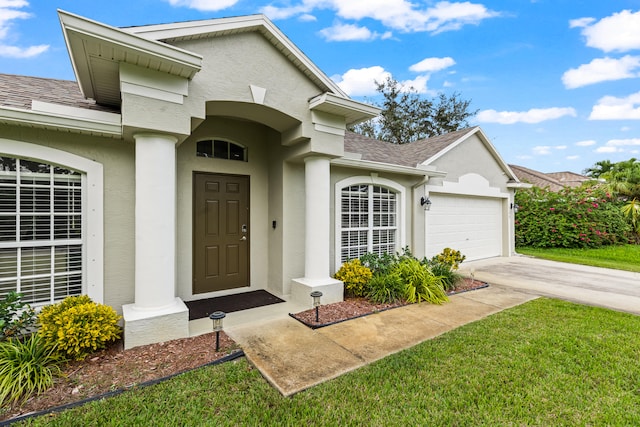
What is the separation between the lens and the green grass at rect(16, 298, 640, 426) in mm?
2416

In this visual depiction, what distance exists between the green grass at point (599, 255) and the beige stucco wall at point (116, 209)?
12.5m

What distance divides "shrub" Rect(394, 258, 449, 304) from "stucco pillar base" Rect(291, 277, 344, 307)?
1379 mm

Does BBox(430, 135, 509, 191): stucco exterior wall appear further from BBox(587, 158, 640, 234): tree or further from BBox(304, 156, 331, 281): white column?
BBox(587, 158, 640, 234): tree

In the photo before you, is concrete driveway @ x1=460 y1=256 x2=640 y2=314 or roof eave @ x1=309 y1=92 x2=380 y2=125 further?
concrete driveway @ x1=460 y1=256 x2=640 y2=314

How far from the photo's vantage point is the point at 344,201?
6.73 metres

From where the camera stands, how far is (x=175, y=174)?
4.55 metres

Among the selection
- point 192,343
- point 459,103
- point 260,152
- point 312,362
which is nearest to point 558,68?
point 459,103

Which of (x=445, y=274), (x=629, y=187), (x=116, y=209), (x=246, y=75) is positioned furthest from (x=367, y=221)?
(x=629, y=187)

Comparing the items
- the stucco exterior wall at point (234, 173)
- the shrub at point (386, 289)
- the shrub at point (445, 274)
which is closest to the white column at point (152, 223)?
the stucco exterior wall at point (234, 173)

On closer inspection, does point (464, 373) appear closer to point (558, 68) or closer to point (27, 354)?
point (27, 354)

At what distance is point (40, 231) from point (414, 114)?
926 inches

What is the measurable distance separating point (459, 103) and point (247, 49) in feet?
74.0

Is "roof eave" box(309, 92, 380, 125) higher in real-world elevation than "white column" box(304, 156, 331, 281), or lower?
higher

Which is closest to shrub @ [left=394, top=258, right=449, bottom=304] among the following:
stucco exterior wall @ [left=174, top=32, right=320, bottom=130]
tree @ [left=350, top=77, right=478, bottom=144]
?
stucco exterior wall @ [left=174, top=32, right=320, bottom=130]
